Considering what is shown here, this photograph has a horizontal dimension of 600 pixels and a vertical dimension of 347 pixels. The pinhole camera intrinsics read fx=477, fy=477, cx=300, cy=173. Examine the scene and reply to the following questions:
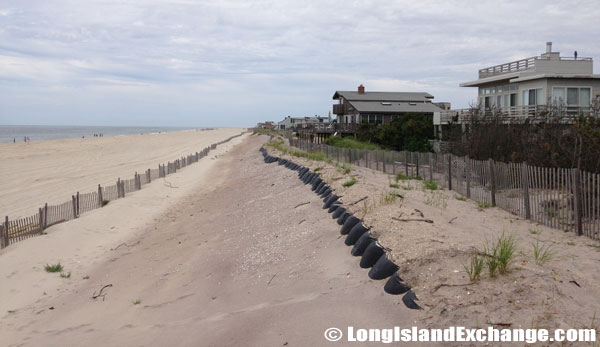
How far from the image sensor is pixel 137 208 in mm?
19156

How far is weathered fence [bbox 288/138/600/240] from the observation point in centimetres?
957

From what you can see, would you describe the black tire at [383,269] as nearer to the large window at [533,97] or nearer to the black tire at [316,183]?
the black tire at [316,183]

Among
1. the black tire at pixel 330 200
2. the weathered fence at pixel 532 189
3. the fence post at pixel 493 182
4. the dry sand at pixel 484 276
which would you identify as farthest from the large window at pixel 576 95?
the black tire at pixel 330 200

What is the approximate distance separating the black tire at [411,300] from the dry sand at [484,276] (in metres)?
0.06

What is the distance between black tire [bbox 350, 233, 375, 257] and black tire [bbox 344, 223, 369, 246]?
42 centimetres

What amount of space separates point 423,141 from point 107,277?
30.9 meters

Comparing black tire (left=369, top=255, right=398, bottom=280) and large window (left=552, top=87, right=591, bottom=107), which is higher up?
Result: large window (left=552, top=87, right=591, bottom=107)

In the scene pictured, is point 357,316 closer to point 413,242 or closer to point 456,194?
point 413,242

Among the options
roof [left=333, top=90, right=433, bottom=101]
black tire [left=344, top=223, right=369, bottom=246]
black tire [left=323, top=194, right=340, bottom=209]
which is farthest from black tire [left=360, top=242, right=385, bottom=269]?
roof [left=333, top=90, right=433, bottom=101]

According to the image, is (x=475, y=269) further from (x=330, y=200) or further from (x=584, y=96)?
(x=584, y=96)

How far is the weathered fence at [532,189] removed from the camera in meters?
9.57

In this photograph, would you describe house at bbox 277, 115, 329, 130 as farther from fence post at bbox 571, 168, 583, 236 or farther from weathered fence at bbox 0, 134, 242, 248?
fence post at bbox 571, 168, 583, 236

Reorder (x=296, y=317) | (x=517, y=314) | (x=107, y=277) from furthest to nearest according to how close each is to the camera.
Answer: (x=107, y=277)
(x=296, y=317)
(x=517, y=314)

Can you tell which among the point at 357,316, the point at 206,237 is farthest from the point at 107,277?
the point at 357,316
